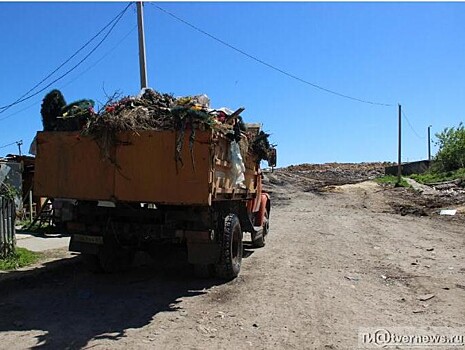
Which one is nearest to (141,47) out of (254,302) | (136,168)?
(136,168)

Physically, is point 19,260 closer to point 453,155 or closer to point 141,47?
point 141,47

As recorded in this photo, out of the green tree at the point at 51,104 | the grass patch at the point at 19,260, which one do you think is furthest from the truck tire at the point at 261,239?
the green tree at the point at 51,104

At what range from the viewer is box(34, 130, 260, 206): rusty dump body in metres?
6.62

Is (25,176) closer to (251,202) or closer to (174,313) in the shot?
(251,202)

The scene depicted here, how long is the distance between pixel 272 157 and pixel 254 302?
16.0 ft

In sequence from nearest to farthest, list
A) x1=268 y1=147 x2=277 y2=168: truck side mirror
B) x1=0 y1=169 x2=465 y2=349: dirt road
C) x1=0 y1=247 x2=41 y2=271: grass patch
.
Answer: x1=0 y1=169 x2=465 y2=349: dirt road
x1=0 y1=247 x2=41 y2=271: grass patch
x1=268 y1=147 x2=277 y2=168: truck side mirror

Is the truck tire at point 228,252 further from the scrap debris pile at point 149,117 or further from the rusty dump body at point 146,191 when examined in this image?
the scrap debris pile at point 149,117

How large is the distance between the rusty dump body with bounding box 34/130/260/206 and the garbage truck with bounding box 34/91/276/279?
0.01m

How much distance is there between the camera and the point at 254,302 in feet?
21.7

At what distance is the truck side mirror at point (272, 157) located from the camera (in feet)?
35.2

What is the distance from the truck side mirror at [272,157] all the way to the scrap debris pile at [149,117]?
2.59 meters

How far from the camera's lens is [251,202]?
405 inches

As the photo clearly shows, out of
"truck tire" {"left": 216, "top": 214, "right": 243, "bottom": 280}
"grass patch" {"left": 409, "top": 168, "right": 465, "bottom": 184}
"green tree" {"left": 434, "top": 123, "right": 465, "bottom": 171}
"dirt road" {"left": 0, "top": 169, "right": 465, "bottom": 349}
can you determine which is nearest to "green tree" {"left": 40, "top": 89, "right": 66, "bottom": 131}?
"dirt road" {"left": 0, "top": 169, "right": 465, "bottom": 349}

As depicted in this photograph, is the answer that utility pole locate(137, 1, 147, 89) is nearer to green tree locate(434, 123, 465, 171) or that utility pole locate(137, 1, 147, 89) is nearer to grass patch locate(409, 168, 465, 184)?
grass patch locate(409, 168, 465, 184)
